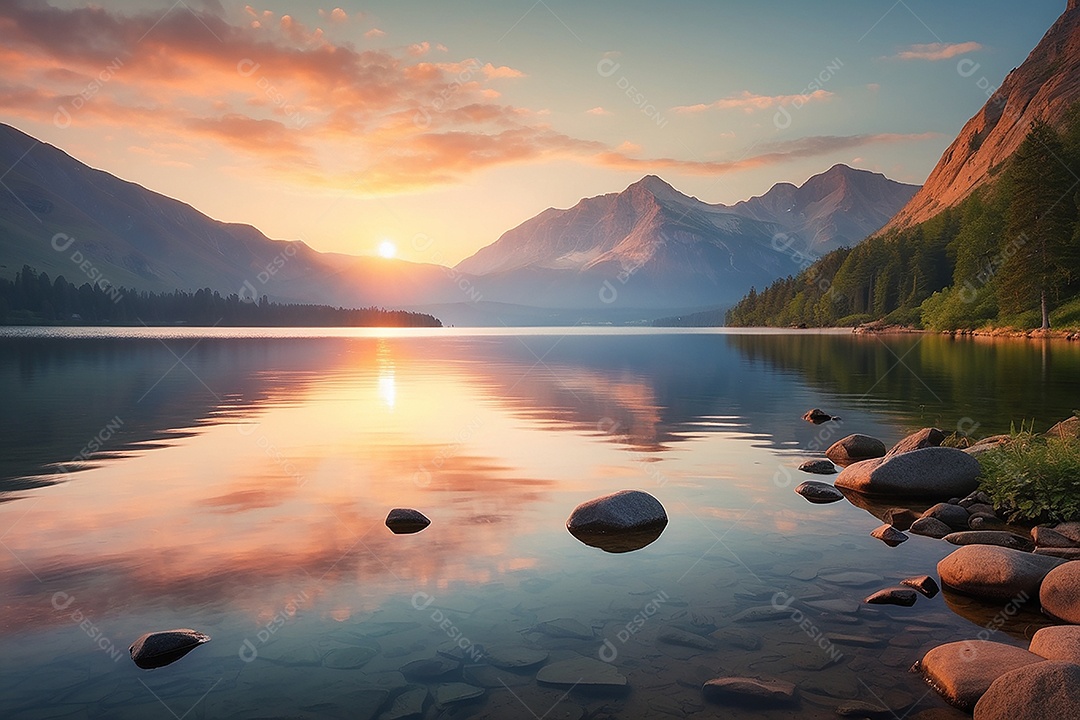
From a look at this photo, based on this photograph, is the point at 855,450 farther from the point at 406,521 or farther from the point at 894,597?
the point at 406,521

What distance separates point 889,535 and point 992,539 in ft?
6.77

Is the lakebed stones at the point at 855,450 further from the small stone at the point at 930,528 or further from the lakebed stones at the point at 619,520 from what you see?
the lakebed stones at the point at 619,520

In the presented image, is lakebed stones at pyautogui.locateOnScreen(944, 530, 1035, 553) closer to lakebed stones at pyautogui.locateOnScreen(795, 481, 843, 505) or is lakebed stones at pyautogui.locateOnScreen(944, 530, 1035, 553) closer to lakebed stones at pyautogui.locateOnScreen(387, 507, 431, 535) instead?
lakebed stones at pyautogui.locateOnScreen(795, 481, 843, 505)

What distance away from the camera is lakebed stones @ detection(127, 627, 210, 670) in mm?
10133

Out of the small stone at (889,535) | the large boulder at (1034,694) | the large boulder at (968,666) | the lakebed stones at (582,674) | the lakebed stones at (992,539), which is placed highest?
the large boulder at (1034,694)

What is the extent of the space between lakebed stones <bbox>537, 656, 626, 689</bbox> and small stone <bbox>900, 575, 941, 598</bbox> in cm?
670

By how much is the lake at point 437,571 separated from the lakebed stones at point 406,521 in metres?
0.38

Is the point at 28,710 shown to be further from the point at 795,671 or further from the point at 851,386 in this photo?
the point at 851,386

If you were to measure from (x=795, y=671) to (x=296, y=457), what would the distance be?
21.0 m

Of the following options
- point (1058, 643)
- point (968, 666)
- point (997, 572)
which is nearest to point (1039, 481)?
point (997, 572)

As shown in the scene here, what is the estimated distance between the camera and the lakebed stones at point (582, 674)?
9560 millimetres

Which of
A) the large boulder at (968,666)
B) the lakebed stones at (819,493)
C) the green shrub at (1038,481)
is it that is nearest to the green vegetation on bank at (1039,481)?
the green shrub at (1038,481)

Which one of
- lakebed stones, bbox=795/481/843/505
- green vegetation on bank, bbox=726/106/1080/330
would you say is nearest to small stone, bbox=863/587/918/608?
lakebed stones, bbox=795/481/843/505

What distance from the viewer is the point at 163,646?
10375 millimetres
